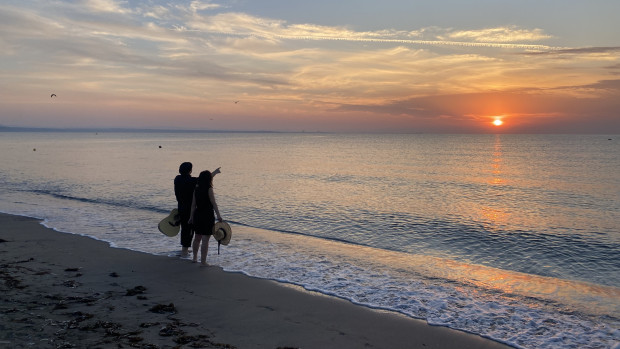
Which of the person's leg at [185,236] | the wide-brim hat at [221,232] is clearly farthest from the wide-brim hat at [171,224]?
the wide-brim hat at [221,232]

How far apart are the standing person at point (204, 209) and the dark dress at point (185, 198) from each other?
0.69 m

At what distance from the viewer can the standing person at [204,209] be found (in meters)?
9.02

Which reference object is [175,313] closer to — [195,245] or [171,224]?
[195,245]

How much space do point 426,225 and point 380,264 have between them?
6734 mm

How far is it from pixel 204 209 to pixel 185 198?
111 cm

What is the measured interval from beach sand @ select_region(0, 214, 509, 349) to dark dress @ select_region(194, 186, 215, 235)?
872 millimetres

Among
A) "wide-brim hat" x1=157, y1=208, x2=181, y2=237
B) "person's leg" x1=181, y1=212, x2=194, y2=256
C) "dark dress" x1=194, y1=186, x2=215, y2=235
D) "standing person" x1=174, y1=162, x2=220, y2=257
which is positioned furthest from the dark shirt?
"dark dress" x1=194, y1=186, x2=215, y2=235

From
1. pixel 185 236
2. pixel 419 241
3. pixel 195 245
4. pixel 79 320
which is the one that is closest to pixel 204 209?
pixel 195 245

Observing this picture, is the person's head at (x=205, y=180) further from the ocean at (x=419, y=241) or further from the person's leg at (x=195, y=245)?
the ocean at (x=419, y=241)

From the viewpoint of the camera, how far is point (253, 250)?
11633 mm

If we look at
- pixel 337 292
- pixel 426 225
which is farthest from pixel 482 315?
pixel 426 225

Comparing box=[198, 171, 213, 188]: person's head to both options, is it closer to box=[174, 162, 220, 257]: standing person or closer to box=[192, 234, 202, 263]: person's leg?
box=[174, 162, 220, 257]: standing person

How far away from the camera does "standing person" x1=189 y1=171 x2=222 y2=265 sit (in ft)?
29.6

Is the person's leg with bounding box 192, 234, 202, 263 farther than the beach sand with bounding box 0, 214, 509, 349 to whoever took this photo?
Yes
